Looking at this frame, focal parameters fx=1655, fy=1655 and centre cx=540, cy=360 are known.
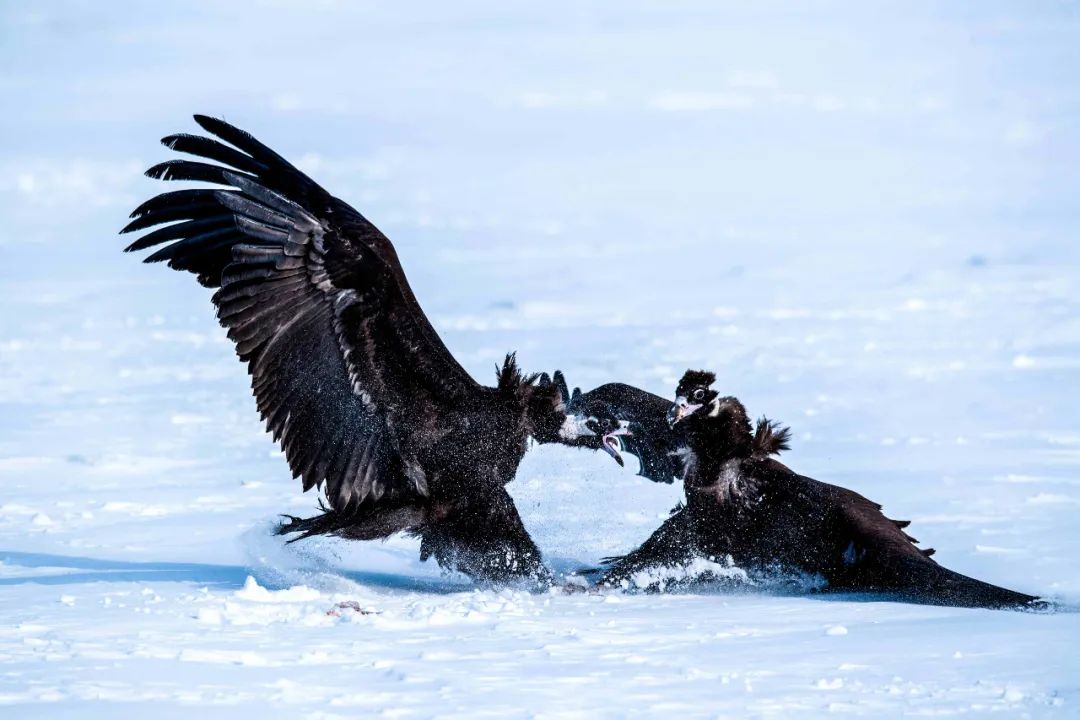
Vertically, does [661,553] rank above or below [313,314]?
below

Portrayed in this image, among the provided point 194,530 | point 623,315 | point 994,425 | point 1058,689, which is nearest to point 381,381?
point 194,530

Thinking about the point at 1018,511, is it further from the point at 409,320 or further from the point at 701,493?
the point at 409,320

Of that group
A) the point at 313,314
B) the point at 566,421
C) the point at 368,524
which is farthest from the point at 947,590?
the point at 313,314

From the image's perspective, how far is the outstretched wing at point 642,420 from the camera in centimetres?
730

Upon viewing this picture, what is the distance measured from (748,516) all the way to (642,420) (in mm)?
793

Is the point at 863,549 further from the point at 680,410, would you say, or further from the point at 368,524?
the point at 368,524

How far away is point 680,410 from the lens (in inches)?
279

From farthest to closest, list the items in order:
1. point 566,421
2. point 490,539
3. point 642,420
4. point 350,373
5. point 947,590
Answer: point 642,420, point 566,421, point 490,539, point 350,373, point 947,590

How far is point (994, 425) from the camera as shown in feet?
35.0

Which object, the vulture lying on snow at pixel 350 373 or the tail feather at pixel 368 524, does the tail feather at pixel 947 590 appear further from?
the tail feather at pixel 368 524

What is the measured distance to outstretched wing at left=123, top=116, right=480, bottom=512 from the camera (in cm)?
667

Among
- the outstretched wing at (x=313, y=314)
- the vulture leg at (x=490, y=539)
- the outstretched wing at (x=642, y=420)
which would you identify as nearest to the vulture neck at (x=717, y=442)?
the outstretched wing at (x=642, y=420)

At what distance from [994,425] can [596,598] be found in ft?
16.0

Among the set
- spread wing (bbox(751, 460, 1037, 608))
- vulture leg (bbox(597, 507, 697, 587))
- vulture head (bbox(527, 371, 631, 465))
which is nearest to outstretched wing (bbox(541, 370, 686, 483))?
vulture head (bbox(527, 371, 631, 465))
